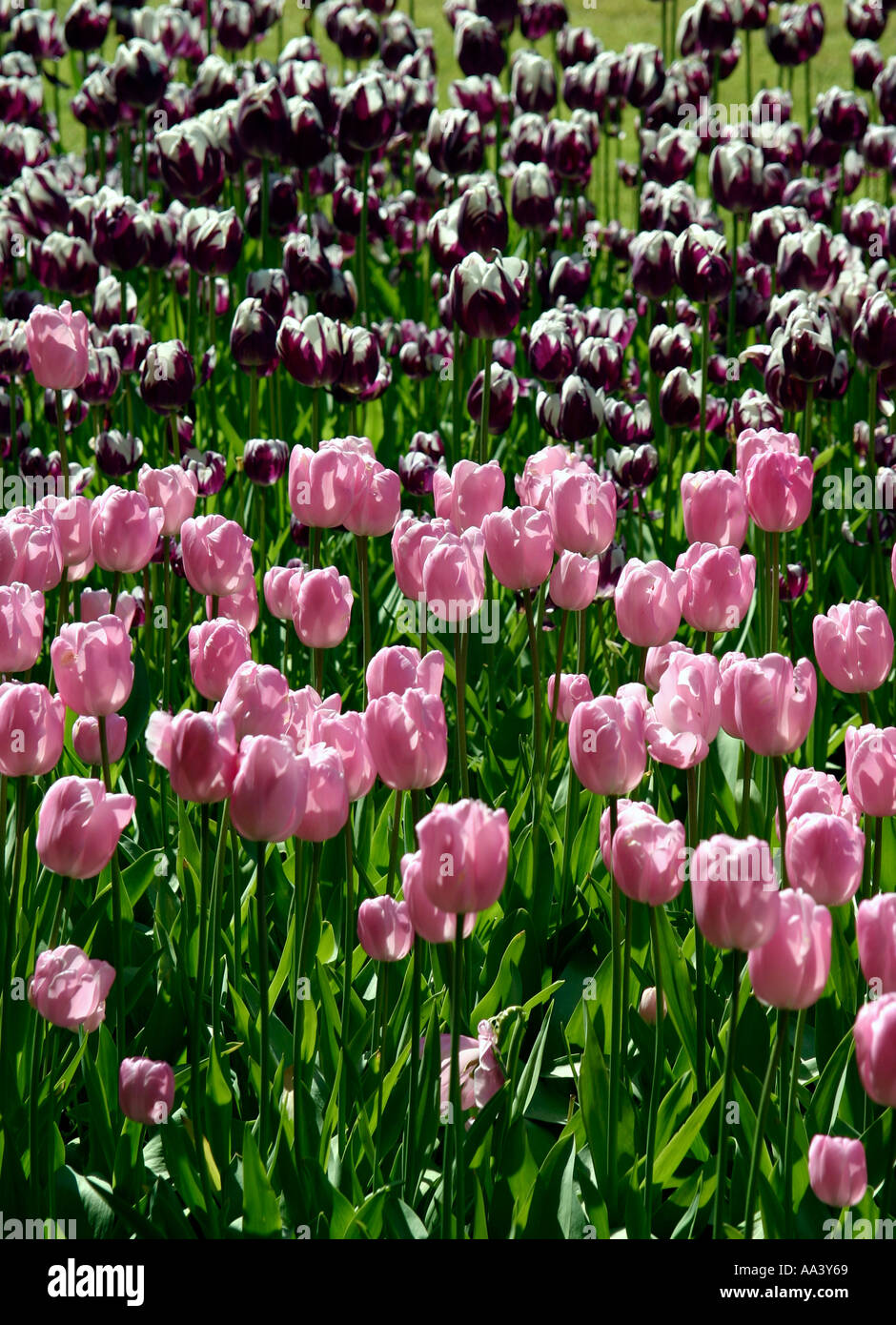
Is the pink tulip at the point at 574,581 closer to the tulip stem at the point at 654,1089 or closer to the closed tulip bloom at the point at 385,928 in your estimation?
the tulip stem at the point at 654,1089

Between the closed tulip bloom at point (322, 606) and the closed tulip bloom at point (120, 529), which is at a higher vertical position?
the closed tulip bloom at point (120, 529)

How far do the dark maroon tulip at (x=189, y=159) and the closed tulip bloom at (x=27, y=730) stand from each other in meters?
2.96

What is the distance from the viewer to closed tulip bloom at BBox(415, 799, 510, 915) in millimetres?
1456

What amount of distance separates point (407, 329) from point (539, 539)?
2.76 metres

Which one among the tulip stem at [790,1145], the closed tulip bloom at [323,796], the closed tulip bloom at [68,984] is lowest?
the tulip stem at [790,1145]

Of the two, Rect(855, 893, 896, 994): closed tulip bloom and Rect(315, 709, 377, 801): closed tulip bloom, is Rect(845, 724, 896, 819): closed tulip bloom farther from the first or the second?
Rect(315, 709, 377, 801): closed tulip bloom

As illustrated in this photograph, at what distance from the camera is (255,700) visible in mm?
1784

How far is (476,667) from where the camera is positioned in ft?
12.1

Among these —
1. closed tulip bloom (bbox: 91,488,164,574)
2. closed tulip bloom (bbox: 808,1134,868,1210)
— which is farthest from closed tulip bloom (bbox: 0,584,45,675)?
closed tulip bloom (bbox: 808,1134,868,1210)

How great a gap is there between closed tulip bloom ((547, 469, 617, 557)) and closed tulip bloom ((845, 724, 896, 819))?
623mm

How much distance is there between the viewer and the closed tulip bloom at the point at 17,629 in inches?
77.6

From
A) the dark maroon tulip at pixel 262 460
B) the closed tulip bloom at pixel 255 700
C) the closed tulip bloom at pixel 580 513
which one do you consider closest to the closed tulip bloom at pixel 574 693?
the closed tulip bloom at pixel 580 513

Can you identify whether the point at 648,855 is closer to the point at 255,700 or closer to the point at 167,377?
the point at 255,700
